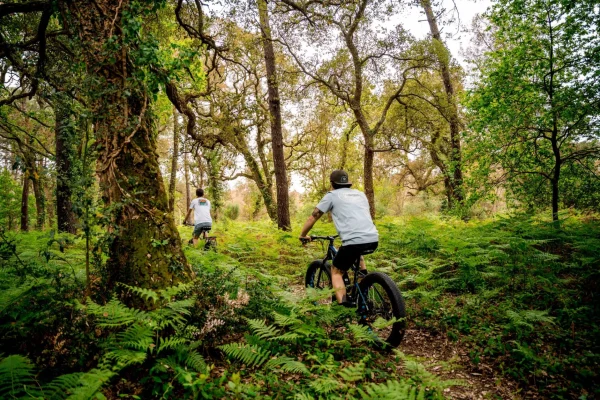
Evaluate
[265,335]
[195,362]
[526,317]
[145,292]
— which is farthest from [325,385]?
[526,317]

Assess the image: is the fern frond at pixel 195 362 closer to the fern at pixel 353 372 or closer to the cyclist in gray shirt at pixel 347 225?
the fern at pixel 353 372

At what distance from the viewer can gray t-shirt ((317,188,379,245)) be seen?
4.45 metres

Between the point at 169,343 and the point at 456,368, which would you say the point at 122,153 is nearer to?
the point at 169,343

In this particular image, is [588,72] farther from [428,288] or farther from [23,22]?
[23,22]

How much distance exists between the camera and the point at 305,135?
2459 cm

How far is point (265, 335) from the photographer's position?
3.30 metres

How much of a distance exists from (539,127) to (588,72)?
1.59 m

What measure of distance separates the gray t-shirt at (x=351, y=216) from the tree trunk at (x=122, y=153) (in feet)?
7.37

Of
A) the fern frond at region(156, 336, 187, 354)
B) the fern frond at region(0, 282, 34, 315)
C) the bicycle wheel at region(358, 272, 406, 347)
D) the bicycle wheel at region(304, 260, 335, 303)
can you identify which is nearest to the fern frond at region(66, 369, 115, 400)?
the fern frond at region(156, 336, 187, 354)

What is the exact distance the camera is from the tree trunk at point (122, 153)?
3.71 metres

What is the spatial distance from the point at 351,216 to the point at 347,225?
143 mm

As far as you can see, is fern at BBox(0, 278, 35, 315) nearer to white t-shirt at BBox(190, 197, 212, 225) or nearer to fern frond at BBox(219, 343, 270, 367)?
fern frond at BBox(219, 343, 270, 367)

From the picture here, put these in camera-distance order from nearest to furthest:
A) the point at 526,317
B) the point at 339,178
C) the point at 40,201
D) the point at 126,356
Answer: the point at 126,356 → the point at 526,317 → the point at 339,178 → the point at 40,201

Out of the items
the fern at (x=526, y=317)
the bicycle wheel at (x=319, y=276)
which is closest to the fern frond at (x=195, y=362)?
the bicycle wheel at (x=319, y=276)
